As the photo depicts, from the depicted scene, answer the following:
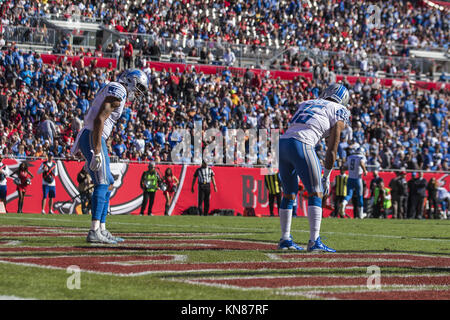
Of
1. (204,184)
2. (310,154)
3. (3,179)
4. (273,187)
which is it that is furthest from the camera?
(273,187)

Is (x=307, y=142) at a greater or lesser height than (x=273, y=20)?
lesser

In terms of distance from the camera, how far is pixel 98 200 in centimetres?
943

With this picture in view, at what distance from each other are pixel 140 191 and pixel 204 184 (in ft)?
6.11

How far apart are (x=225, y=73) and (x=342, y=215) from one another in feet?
33.2

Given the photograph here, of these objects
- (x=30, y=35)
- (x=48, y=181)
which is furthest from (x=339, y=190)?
(x=30, y=35)

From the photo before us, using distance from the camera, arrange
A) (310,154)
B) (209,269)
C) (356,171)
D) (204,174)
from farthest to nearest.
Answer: (204,174) → (356,171) → (310,154) → (209,269)

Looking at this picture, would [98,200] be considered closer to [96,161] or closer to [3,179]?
[96,161]

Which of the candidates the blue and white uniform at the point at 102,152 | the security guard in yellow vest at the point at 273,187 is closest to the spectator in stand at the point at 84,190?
the security guard in yellow vest at the point at 273,187

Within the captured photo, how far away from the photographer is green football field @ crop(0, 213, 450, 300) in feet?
17.8

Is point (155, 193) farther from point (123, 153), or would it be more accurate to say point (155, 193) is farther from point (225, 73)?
point (225, 73)

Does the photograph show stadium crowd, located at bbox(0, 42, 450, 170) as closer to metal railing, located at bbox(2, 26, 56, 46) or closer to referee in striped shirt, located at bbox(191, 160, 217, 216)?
metal railing, located at bbox(2, 26, 56, 46)

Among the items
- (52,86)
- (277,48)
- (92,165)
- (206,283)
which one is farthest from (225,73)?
(206,283)

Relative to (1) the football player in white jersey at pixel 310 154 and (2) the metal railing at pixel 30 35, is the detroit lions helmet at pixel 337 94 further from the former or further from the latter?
(2) the metal railing at pixel 30 35

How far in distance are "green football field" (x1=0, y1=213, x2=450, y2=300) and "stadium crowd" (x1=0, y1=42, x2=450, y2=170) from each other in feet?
43.9
